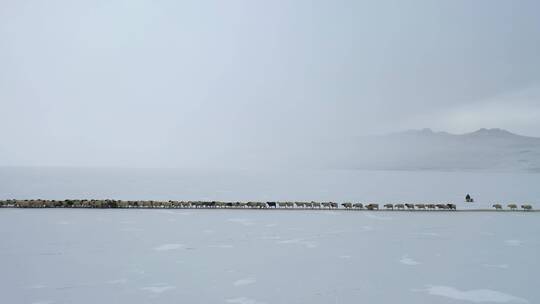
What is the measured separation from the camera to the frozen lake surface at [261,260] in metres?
17.8

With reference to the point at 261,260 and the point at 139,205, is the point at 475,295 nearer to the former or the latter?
the point at 261,260

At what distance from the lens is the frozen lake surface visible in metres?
17.8

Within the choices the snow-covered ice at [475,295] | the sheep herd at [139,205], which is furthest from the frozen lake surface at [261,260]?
the sheep herd at [139,205]

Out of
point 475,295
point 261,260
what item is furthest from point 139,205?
point 475,295

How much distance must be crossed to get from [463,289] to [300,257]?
8674mm

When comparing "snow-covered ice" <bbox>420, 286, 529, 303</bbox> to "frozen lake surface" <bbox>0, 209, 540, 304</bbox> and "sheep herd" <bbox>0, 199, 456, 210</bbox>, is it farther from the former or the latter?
"sheep herd" <bbox>0, 199, 456, 210</bbox>

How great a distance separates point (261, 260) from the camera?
23.1 m

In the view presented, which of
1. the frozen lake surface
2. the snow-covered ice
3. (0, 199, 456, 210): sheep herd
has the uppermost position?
(0, 199, 456, 210): sheep herd

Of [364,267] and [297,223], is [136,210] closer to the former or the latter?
[297,223]

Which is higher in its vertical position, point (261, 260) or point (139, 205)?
point (139, 205)

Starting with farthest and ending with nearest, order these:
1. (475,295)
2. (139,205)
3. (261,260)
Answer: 1. (139,205)
2. (261,260)
3. (475,295)

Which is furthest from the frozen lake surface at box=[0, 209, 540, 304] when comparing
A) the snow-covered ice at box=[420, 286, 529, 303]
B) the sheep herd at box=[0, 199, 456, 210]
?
the sheep herd at box=[0, 199, 456, 210]

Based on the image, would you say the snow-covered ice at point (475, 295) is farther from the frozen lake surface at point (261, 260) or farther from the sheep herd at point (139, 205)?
the sheep herd at point (139, 205)

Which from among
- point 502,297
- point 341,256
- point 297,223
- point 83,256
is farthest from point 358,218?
point 83,256
